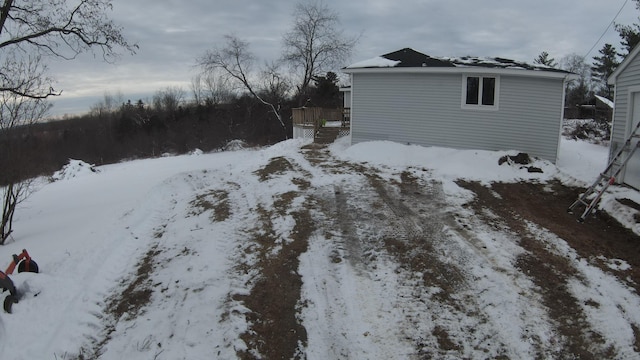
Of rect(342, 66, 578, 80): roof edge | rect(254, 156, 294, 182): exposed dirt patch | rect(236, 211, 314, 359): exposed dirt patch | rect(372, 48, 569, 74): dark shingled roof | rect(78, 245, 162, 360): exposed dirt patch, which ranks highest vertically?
rect(372, 48, 569, 74): dark shingled roof

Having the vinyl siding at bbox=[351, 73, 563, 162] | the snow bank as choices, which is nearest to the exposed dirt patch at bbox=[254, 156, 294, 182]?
the vinyl siding at bbox=[351, 73, 563, 162]

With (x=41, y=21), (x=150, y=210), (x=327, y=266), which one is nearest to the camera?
(x=327, y=266)

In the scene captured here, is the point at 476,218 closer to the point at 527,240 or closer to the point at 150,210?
the point at 527,240

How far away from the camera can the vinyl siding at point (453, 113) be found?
500 inches

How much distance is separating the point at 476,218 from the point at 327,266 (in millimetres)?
3461

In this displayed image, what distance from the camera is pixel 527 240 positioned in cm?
662

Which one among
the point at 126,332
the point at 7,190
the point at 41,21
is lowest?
the point at 126,332

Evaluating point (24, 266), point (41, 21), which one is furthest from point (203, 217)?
point (41, 21)

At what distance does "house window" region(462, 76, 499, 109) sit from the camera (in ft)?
42.1

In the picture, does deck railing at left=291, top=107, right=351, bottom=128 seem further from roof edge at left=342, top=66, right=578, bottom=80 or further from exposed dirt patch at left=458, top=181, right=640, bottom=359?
exposed dirt patch at left=458, top=181, right=640, bottom=359

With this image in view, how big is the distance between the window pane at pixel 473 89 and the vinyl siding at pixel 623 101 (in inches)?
152

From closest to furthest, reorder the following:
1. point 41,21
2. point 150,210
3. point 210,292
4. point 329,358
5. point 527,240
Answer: point 329,358 → point 210,292 → point 527,240 → point 150,210 → point 41,21

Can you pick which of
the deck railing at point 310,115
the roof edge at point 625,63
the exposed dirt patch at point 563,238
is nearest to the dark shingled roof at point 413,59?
the roof edge at point 625,63

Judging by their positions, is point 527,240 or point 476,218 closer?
point 527,240
